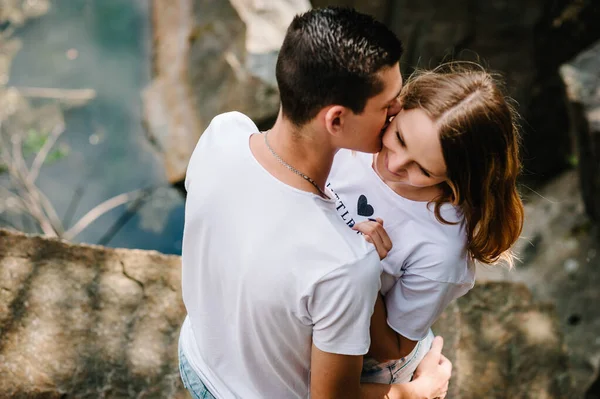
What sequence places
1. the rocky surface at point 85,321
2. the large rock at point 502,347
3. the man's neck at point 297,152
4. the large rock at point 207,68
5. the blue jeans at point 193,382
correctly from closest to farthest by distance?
the man's neck at point 297,152, the blue jeans at point 193,382, the rocky surface at point 85,321, the large rock at point 502,347, the large rock at point 207,68

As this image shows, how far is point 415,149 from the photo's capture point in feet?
4.10

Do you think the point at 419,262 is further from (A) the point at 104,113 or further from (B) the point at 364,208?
(A) the point at 104,113

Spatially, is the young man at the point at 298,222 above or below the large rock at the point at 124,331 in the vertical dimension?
above

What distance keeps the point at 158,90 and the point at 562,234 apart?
10.3 feet

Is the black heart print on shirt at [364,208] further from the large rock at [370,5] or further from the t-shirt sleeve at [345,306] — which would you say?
the large rock at [370,5]

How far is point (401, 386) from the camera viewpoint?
4.83ft

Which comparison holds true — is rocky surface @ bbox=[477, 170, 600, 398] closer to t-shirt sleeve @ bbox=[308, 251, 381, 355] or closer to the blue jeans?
the blue jeans

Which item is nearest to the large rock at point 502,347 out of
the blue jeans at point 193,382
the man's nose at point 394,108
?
the blue jeans at point 193,382

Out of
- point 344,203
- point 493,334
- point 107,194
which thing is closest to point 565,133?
point 493,334

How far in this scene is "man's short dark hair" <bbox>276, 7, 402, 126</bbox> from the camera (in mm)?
1104

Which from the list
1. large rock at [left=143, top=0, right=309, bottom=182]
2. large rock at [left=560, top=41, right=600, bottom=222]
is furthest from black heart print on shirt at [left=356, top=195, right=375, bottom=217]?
large rock at [left=143, top=0, right=309, bottom=182]

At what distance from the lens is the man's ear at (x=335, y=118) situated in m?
1.12

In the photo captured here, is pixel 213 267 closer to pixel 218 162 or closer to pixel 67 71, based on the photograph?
pixel 218 162

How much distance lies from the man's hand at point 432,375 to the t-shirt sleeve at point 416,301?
0.29m
